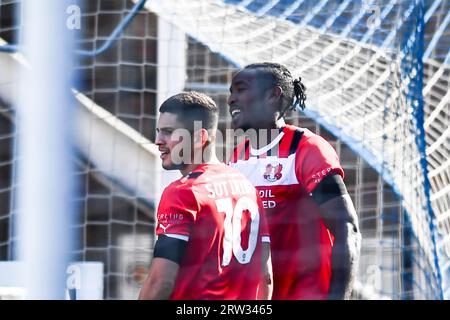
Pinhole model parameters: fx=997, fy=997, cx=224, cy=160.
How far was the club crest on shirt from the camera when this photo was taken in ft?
8.43

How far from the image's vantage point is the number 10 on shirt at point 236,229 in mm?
2336

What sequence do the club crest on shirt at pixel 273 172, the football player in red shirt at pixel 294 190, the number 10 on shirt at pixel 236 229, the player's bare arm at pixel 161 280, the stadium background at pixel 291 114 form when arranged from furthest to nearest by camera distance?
the stadium background at pixel 291 114 < the club crest on shirt at pixel 273 172 < the football player in red shirt at pixel 294 190 < the number 10 on shirt at pixel 236 229 < the player's bare arm at pixel 161 280

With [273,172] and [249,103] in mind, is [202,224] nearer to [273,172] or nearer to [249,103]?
[273,172]

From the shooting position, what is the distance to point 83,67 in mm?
3219

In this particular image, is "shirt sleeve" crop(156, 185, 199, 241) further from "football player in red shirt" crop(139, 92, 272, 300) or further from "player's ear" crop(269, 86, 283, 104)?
"player's ear" crop(269, 86, 283, 104)

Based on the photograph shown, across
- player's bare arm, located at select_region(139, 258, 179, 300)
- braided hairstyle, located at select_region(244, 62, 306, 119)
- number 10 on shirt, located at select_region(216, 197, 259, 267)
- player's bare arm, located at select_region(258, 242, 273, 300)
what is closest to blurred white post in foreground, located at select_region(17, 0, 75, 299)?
player's bare arm, located at select_region(139, 258, 179, 300)

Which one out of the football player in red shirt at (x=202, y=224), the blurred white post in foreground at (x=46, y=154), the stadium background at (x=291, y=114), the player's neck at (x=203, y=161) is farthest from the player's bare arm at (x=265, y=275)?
the stadium background at (x=291, y=114)

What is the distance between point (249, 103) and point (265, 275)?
472mm

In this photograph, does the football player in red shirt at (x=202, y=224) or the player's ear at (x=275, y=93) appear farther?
the player's ear at (x=275, y=93)

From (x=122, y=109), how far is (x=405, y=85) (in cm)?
116

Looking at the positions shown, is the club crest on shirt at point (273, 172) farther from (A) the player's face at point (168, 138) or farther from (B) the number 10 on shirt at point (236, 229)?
(A) the player's face at point (168, 138)

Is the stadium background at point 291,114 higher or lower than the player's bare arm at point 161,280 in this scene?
higher
